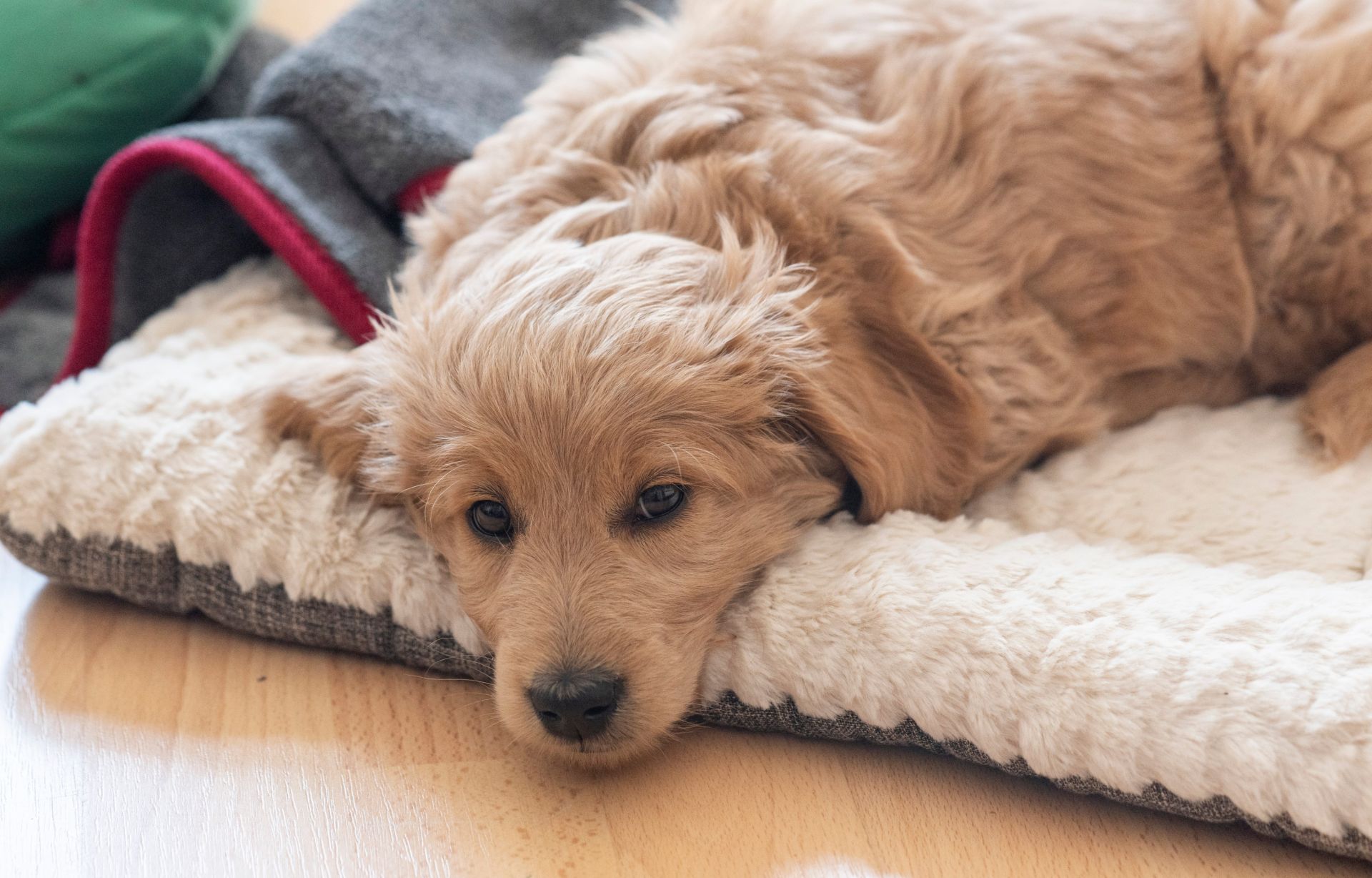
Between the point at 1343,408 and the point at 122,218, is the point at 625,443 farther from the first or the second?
the point at 122,218

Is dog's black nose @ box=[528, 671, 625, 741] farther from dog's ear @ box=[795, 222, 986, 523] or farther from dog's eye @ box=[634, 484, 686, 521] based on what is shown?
dog's ear @ box=[795, 222, 986, 523]

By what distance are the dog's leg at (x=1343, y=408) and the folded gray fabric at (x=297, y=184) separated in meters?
1.56

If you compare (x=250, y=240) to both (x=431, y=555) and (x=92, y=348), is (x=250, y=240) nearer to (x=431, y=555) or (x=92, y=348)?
(x=92, y=348)

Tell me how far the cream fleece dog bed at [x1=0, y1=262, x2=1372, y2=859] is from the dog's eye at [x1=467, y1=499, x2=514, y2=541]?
146 mm

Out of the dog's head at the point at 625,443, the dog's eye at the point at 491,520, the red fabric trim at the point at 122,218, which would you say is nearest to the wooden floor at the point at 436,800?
the dog's head at the point at 625,443

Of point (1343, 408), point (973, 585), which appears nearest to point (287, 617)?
point (973, 585)

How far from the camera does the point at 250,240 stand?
2562 mm

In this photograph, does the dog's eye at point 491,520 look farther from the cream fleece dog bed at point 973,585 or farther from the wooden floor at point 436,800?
the wooden floor at point 436,800

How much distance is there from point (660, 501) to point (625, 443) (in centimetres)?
11

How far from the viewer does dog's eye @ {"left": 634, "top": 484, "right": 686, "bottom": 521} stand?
171 centimetres

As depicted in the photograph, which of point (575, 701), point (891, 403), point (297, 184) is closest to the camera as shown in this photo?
point (575, 701)

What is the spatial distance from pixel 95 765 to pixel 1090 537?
1.44 m

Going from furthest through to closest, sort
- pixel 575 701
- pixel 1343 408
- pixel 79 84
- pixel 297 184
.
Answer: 1. pixel 79 84
2. pixel 297 184
3. pixel 1343 408
4. pixel 575 701

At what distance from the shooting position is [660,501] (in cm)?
172
